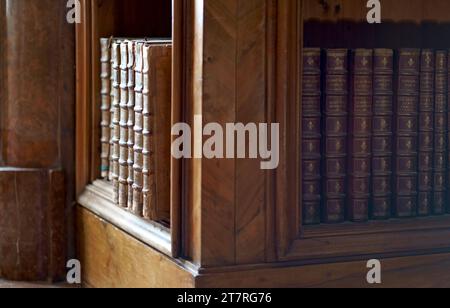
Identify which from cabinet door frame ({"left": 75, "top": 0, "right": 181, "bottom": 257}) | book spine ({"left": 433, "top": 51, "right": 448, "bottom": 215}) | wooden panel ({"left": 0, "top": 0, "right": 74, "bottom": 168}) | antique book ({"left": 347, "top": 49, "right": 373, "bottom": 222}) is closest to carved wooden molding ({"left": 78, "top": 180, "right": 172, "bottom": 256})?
cabinet door frame ({"left": 75, "top": 0, "right": 181, "bottom": 257})

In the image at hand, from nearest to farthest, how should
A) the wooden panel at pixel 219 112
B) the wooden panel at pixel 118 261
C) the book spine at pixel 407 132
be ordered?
the wooden panel at pixel 219 112, the wooden panel at pixel 118 261, the book spine at pixel 407 132

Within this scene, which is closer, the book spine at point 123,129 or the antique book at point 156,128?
the antique book at point 156,128

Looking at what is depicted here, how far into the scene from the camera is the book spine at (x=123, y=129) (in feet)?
8.42

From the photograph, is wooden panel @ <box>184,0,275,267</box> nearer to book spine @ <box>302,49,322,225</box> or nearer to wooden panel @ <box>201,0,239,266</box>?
wooden panel @ <box>201,0,239,266</box>

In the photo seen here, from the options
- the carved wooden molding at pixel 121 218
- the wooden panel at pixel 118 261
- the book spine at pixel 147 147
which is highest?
the book spine at pixel 147 147

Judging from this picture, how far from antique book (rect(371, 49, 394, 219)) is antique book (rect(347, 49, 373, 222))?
17 millimetres

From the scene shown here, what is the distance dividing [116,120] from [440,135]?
3.04ft

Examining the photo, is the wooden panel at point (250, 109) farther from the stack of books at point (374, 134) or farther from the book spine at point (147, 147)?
the book spine at point (147, 147)

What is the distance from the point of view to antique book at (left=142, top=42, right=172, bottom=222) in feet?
7.72

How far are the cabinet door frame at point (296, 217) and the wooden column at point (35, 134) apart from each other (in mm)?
1185

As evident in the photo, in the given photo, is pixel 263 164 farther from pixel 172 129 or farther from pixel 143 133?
pixel 143 133

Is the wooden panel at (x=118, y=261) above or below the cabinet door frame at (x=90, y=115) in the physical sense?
below

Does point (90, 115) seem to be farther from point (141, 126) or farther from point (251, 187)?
point (251, 187)

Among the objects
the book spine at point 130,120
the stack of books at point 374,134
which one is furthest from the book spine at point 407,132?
the book spine at point 130,120
